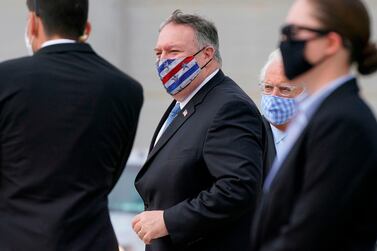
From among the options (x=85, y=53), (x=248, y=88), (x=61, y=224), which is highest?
(x=85, y=53)

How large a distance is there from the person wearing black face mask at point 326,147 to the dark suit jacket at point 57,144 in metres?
0.90

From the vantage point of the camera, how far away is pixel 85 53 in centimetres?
440

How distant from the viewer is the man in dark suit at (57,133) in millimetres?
4227

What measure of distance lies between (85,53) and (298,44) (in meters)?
1.10

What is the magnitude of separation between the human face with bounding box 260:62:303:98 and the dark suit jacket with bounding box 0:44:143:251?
5.26 ft

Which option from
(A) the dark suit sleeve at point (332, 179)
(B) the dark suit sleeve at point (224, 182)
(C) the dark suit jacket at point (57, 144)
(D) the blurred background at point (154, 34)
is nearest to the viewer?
(A) the dark suit sleeve at point (332, 179)

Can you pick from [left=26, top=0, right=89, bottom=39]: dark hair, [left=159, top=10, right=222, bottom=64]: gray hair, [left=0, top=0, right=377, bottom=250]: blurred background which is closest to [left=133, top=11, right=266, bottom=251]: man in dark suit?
[left=159, top=10, right=222, bottom=64]: gray hair

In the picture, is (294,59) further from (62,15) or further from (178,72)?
(178,72)

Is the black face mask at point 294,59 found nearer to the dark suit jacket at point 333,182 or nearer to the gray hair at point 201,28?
the dark suit jacket at point 333,182

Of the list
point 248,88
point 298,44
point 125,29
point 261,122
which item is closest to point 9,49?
point 125,29

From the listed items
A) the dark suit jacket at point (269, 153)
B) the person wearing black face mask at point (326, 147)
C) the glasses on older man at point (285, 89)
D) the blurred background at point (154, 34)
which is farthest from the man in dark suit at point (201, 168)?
the blurred background at point (154, 34)

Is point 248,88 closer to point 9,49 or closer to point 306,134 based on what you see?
point 9,49

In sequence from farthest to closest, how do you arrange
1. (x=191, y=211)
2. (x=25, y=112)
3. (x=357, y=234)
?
(x=191, y=211), (x=25, y=112), (x=357, y=234)

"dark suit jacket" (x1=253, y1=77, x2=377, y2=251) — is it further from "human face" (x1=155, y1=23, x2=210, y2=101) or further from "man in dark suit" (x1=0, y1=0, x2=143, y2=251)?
"human face" (x1=155, y1=23, x2=210, y2=101)
